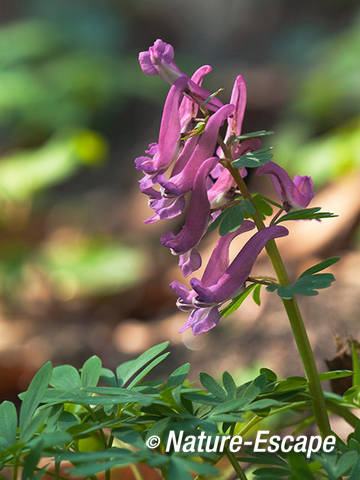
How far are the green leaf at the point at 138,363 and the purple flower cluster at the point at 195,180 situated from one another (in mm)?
70

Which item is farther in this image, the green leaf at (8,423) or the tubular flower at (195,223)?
the tubular flower at (195,223)

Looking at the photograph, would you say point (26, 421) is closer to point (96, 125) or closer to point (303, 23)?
point (96, 125)

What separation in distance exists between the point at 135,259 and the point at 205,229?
3075 mm

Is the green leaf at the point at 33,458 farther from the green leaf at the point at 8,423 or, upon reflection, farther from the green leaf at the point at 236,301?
the green leaf at the point at 236,301

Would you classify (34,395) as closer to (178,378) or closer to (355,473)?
(178,378)

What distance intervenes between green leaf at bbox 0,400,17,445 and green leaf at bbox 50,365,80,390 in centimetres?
9

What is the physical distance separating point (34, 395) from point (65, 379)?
138 mm

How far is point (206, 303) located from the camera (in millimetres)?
934

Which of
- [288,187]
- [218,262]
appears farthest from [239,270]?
[288,187]

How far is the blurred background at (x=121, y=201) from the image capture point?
2.59m

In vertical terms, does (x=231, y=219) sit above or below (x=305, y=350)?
above

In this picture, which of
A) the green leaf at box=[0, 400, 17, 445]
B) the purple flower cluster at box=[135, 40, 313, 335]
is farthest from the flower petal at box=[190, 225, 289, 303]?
the green leaf at box=[0, 400, 17, 445]

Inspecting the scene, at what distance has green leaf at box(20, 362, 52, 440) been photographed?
2.77ft

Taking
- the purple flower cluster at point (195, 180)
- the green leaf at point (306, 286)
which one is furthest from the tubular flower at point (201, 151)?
the green leaf at point (306, 286)
